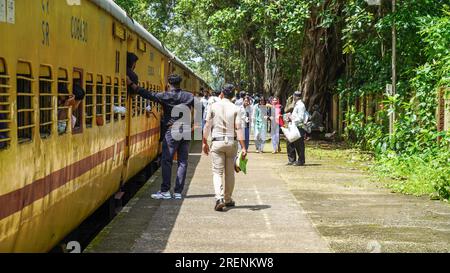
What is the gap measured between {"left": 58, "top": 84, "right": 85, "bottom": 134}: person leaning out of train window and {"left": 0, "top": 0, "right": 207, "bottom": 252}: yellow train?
0.03 metres

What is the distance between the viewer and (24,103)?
5.21 metres

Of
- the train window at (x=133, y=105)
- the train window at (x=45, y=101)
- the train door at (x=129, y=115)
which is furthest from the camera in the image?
the train window at (x=133, y=105)

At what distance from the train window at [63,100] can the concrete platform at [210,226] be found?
4.81ft

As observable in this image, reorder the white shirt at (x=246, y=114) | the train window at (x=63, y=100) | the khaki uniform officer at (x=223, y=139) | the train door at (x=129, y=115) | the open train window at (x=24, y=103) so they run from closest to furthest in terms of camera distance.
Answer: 1. the open train window at (x=24, y=103)
2. the train window at (x=63, y=100)
3. the khaki uniform officer at (x=223, y=139)
4. the train door at (x=129, y=115)
5. the white shirt at (x=246, y=114)

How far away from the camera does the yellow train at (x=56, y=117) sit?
15.3ft

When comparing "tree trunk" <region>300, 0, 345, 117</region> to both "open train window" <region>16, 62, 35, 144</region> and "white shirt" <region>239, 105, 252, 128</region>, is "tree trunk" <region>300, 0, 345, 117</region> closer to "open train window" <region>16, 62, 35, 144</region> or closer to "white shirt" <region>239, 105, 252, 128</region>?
"white shirt" <region>239, 105, 252, 128</region>

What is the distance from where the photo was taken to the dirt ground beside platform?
7.74 meters

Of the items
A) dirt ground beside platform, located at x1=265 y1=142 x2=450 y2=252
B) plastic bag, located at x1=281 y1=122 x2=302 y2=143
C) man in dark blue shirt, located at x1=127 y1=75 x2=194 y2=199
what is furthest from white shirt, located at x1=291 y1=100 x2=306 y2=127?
man in dark blue shirt, located at x1=127 y1=75 x2=194 y2=199

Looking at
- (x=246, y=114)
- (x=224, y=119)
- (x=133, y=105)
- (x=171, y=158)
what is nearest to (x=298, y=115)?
(x=246, y=114)

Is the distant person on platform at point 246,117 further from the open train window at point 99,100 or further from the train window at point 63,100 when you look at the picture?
the train window at point 63,100

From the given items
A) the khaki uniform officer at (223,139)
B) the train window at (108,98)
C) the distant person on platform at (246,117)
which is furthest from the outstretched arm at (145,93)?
the distant person on platform at (246,117)
